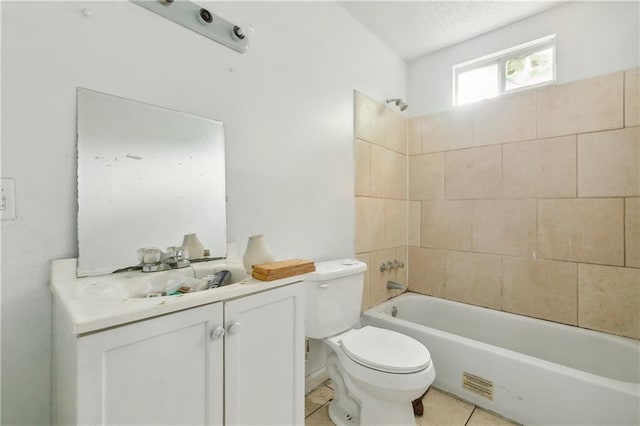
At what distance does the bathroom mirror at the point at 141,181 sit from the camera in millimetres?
1020

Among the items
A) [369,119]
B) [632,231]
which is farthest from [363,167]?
[632,231]

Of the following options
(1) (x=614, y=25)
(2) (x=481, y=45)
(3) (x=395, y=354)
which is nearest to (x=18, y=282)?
(3) (x=395, y=354)

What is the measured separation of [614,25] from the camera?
6.03 feet

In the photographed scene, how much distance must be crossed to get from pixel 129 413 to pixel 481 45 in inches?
121

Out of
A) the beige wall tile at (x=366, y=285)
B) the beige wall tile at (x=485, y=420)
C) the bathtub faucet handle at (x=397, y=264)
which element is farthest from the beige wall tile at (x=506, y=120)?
the beige wall tile at (x=485, y=420)

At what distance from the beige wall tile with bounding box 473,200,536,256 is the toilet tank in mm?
1188

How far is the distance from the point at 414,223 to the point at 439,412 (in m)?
1.50

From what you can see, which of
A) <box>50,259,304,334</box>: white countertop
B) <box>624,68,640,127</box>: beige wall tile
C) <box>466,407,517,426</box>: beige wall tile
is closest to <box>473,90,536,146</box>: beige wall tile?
<box>624,68,640,127</box>: beige wall tile

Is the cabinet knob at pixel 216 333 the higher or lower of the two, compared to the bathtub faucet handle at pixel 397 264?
higher

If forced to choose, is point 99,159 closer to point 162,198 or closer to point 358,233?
point 162,198

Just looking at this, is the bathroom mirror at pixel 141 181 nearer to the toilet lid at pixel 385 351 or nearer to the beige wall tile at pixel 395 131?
the toilet lid at pixel 385 351

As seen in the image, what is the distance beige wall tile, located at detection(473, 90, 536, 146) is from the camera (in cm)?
211

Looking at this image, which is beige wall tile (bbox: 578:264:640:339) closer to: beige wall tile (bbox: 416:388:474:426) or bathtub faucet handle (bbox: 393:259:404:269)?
beige wall tile (bbox: 416:388:474:426)

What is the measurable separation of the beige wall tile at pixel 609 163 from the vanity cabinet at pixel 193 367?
2060 millimetres
